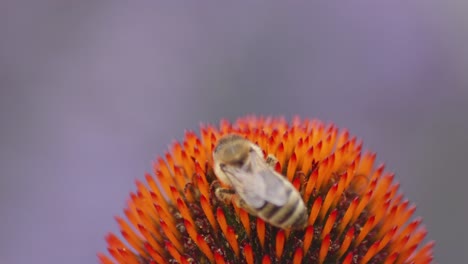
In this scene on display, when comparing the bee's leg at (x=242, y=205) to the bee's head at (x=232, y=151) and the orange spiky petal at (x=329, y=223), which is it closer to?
the bee's head at (x=232, y=151)

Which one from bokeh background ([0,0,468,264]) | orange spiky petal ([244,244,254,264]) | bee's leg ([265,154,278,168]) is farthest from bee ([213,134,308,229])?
bokeh background ([0,0,468,264])

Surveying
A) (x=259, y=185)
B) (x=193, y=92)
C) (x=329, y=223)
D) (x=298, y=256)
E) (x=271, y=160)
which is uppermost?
(x=193, y=92)

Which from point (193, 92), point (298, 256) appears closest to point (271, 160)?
point (298, 256)

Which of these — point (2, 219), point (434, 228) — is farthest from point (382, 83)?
point (2, 219)

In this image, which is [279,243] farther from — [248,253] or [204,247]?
[204,247]

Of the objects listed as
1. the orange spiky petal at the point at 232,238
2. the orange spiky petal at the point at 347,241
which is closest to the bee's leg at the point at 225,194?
the orange spiky petal at the point at 232,238

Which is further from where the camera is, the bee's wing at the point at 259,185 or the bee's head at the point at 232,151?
the bee's head at the point at 232,151
